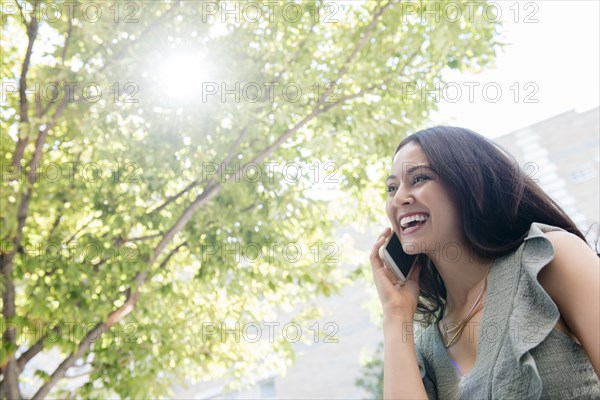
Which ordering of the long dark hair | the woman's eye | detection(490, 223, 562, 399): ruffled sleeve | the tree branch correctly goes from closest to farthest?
1. detection(490, 223, 562, 399): ruffled sleeve
2. the long dark hair
3. the woman's eye
4. the tree branch

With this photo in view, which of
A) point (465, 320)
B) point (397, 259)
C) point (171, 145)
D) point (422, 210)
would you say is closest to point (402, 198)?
point (422, 210)

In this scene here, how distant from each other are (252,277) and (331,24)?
210 centimetres

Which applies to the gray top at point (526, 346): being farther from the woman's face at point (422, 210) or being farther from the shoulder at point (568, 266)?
the woman's face at point (422, 210)

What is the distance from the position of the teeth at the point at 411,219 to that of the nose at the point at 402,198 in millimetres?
38

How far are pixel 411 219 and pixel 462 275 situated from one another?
20 cm

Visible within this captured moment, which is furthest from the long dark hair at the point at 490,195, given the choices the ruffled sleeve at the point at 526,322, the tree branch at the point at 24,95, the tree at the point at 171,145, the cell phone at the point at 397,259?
the tree branch at the point at 24,95

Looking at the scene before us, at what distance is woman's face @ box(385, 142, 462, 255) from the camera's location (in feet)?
4.48

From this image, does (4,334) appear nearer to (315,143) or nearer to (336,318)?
(315,143)

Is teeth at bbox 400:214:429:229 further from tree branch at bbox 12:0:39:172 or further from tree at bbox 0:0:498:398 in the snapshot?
tree branch at bbox 12:0:39:172

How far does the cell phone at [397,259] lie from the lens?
150 cm

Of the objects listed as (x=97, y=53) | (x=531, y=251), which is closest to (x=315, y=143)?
(x=97, y=53)

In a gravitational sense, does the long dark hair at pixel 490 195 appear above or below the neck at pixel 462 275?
above

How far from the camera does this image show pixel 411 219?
141 centimetres

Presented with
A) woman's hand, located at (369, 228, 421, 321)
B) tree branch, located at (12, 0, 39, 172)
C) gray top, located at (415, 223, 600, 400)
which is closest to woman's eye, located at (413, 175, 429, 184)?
woman's hand, located at (369, 228, 421, 321)
